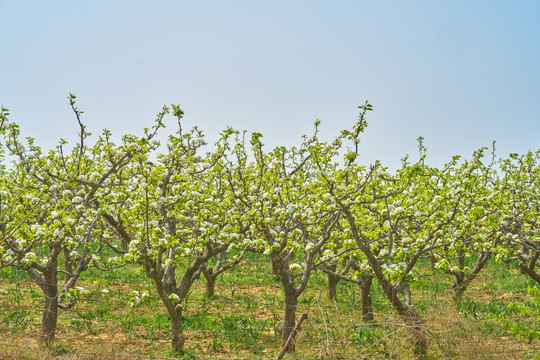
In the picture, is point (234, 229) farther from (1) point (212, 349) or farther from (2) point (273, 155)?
(1) point (212, 349)

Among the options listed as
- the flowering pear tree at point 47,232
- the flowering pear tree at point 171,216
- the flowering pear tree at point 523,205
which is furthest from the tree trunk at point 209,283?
the flowering pear tree at point 523,205

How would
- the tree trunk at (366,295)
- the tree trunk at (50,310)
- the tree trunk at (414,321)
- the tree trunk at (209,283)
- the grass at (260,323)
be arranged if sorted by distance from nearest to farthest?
the grass at (260,323), the tree trunk at (414,321), the tree trunk at (50,310), the tree trunk at (366,295), the tree trunk at (209,283)

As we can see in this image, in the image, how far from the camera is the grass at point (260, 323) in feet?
24.8

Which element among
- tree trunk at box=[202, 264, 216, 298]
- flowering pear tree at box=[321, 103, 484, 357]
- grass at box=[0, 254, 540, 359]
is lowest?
grass at box=[0, 254, 540, 359]

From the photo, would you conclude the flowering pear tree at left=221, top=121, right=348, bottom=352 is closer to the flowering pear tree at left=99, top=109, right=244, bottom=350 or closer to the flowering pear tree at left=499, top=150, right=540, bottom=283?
the flowering pear tree at left=99, top=109, right=244, bottom=350

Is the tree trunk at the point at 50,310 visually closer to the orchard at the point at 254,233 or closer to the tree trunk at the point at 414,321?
the orchard at the point at 254,233

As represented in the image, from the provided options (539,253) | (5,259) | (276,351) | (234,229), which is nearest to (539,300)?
(539,253)

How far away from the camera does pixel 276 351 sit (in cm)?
991

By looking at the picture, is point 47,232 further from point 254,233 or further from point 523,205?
point 523,205

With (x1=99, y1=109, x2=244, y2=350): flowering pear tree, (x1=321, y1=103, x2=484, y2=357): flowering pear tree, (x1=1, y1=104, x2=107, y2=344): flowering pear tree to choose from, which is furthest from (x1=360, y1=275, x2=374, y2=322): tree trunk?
(x1=1, y1=104, x2=107, y2=344): flowering pear tree

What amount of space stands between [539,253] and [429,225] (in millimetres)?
4444

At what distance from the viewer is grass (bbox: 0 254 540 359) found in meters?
7.55

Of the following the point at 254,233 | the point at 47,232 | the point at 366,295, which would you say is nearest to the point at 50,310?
the point at 47,232

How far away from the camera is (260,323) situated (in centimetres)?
1230
